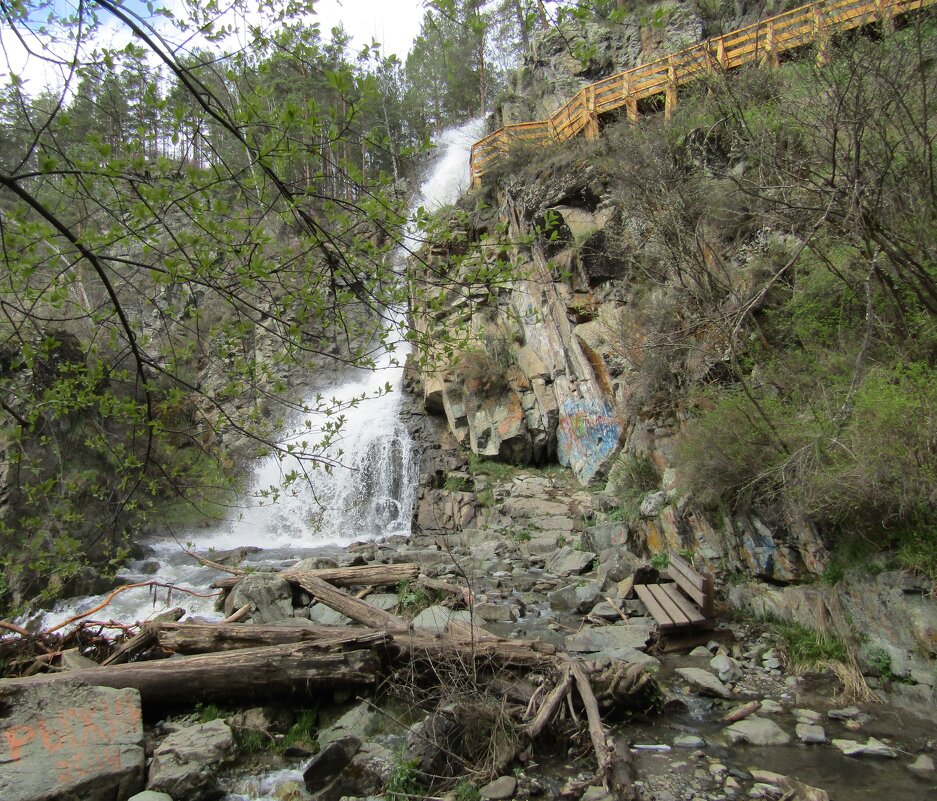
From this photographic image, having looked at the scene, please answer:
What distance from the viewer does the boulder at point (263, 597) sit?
289 inches

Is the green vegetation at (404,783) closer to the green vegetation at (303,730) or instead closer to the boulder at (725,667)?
the green vegetation at (303,730)

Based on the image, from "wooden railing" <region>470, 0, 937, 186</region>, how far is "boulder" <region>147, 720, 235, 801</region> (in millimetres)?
7258

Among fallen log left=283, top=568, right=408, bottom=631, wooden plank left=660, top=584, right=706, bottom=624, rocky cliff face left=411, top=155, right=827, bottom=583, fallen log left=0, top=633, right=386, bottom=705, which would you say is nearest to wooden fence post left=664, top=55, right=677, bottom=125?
rocky cliff face left=411, top=155, right=827, bottom=583

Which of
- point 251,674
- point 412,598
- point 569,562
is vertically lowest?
point 569,562

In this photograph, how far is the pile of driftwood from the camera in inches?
172

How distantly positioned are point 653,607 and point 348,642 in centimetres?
334

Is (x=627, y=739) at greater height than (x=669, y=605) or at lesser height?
lesser

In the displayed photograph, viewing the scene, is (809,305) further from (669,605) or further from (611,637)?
(611,637)

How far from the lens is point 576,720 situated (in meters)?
4.22

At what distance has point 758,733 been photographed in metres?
4.20

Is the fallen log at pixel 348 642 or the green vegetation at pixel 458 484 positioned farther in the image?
the green vegetation at pixel 458 484

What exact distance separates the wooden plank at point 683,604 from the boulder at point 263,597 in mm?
4693

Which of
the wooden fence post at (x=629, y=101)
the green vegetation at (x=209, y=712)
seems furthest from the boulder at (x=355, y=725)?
the wooden fence post at (x=629, y=101)

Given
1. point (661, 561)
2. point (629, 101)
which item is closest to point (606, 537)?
point (661, 561)
